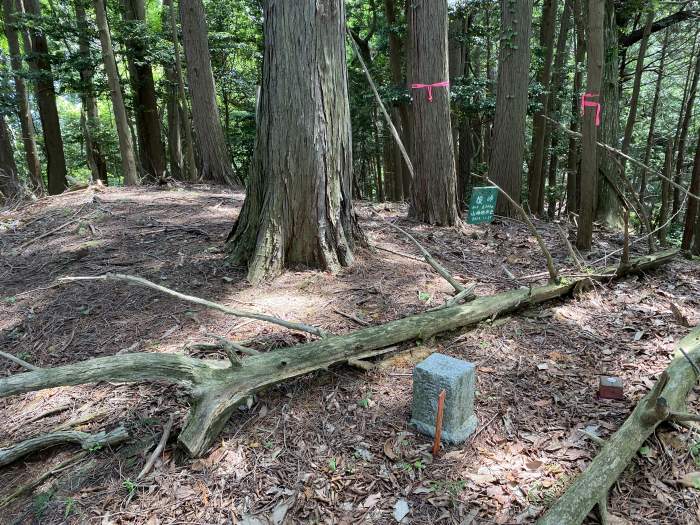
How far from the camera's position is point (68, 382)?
2.29m

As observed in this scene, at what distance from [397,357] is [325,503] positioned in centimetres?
121

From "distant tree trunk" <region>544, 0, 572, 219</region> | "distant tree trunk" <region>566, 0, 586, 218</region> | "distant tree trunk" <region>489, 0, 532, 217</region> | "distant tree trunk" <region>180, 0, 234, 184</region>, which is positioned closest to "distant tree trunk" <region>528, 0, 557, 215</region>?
"distant tree trunk" <region>544, 0, 572, 219</region>

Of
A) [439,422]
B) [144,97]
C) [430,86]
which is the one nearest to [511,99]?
[430,86]

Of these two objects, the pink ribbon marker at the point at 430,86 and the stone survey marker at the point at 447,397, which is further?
the pink ribbon marker at the point at 430,86

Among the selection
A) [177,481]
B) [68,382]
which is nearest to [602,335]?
[177,481]

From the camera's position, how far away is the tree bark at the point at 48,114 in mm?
11984

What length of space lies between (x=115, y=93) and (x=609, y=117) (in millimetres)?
9557

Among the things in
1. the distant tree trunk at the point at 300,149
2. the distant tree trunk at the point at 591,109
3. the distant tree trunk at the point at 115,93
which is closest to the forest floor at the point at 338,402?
the distant tree trunk at the point at 300,149

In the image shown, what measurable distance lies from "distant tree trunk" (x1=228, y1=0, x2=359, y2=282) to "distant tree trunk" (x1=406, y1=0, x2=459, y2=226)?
2330mm

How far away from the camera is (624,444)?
2273mm

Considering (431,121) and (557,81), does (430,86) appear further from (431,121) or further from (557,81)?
(557,81)

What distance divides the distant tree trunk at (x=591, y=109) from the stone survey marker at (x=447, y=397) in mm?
3338

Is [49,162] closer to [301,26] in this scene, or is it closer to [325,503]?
[301,26]

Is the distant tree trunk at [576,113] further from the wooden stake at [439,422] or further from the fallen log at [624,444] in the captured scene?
the wooden stake at [439,422]
